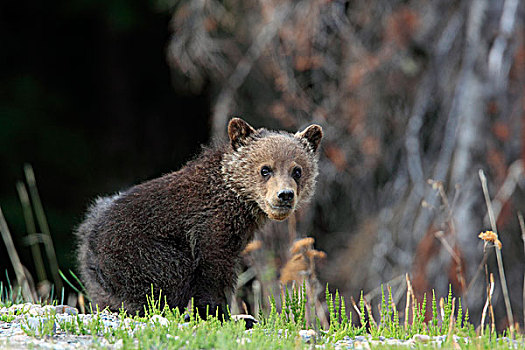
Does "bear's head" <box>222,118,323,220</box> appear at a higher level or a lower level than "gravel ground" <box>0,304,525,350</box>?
higher

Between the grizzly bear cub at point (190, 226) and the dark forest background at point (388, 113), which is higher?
the dark forest background at point (388, 113)

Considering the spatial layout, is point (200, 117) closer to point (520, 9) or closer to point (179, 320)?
point (520, 9)

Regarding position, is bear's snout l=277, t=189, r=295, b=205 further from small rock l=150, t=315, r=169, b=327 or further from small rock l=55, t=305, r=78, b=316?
Answer: small rock l=55, t=305, r=78, b=316

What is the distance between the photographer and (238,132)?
5.95 meters

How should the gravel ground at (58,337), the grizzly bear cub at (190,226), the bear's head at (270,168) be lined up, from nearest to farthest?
the gravel ground at (58,337), the grizzly bear cub at (190,226), the bear's head at (270,168)

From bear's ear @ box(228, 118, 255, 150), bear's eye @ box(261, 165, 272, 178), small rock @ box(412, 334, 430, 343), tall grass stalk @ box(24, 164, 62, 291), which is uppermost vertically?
tall grass stalk @ box(24, 164, 62, 291)

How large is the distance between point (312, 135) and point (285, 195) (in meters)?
0.93

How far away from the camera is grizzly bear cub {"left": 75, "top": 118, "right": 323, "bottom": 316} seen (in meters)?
5.38

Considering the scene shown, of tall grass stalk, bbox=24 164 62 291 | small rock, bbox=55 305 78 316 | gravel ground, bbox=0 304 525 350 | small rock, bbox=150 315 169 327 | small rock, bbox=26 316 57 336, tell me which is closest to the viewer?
gravel ground, bbox=0 304 525 350

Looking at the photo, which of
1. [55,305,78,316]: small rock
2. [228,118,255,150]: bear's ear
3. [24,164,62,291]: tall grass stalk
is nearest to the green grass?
[55,305,78,316]: small rock

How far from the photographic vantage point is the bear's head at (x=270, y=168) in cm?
550

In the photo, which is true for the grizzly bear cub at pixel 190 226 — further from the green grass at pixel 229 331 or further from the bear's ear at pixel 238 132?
the green grass at pixel 229 331

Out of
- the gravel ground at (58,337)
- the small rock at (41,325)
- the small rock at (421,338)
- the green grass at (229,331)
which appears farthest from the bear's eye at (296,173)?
the small rock at (41,325)

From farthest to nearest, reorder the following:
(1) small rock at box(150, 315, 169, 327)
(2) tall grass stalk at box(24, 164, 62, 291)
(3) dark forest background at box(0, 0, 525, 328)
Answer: (2) tall grass stalk at box(24, 164, 62, 291) < (3) dark forest background at box(0, 0, 525, 328) < (1) small rock at box(150, 315, 169, 327)
